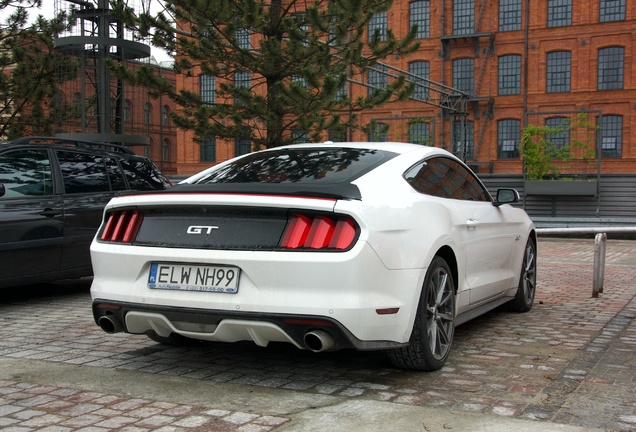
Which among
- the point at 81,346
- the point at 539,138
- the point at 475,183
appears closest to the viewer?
the point at 81,346

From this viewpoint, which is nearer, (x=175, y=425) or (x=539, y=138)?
(x=175, y=425)

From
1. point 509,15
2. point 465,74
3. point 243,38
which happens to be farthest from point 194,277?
point 509,15

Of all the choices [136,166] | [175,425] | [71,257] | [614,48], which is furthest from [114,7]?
[614,48]

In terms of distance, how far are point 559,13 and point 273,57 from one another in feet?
122

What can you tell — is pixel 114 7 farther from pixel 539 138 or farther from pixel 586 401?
pixel 539 138

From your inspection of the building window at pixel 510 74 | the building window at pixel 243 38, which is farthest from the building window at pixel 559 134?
the building window at pixel 243 38

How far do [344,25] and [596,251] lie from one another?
10292 millimetres

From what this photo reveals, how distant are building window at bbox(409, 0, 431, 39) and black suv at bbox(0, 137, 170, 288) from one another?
153 ft

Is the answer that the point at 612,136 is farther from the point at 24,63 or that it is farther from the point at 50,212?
the point at 50,212

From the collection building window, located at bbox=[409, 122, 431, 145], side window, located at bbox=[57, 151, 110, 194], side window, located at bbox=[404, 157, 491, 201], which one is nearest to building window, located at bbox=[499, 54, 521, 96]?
building window, located at bbox=[409, 122, 431, 145]

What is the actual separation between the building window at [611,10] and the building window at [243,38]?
35.9 meters

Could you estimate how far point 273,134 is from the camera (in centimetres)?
1920

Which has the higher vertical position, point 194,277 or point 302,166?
point 302,166

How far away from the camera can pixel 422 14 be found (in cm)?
5331
